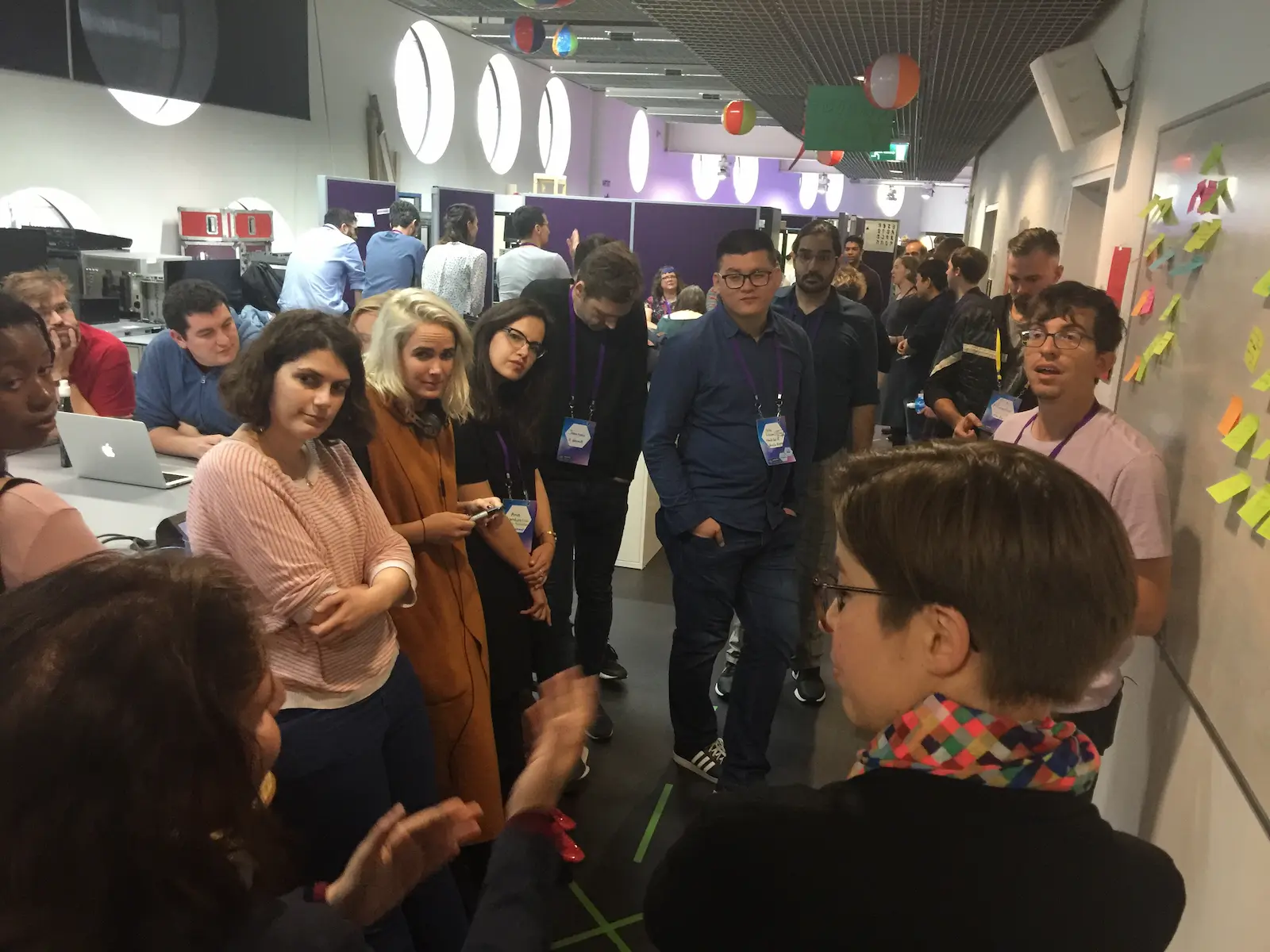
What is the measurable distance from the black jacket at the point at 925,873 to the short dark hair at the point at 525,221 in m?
5.58

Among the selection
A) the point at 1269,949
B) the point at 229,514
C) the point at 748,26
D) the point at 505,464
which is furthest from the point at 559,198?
the point at 1269,949

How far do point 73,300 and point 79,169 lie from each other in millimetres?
1915

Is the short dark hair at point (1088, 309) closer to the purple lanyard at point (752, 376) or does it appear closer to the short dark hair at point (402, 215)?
the purple lanyard at point (752, 376)

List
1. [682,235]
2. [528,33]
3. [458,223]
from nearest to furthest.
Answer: [458,223]
[682,235]
[528,33]

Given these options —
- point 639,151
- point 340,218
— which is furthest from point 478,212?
point 639,151

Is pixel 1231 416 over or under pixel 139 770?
over

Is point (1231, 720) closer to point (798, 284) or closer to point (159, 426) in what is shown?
point (798, 284)

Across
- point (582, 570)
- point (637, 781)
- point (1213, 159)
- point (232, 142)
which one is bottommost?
point (637, 781)

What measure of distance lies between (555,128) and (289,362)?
14068 millimetres

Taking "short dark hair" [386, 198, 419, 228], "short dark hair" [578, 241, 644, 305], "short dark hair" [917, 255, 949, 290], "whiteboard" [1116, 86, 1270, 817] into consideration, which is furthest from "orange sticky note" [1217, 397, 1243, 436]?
"short dark hair" [386, 198, 419, 228]

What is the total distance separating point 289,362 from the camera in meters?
1.63

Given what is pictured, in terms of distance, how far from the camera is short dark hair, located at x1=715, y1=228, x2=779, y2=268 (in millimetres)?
2436

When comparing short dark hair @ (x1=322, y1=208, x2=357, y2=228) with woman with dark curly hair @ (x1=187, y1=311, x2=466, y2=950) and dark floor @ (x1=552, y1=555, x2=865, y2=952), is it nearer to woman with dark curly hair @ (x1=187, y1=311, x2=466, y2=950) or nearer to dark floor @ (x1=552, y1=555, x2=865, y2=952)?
dark floor @ (x1=552, y1=555, x2=865, y2=952)

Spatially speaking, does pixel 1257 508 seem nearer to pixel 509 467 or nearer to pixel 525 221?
pixel 509 467
